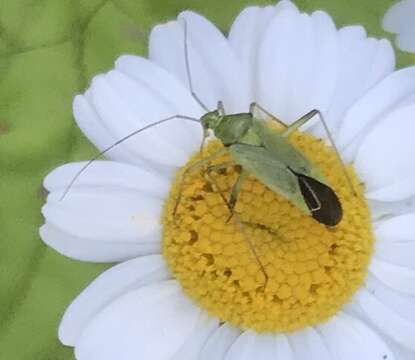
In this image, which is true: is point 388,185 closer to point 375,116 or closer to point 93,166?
point 375,116

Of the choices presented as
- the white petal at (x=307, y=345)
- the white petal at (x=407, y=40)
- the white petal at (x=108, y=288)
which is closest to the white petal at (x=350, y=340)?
the white petal at (x=307, y=345)

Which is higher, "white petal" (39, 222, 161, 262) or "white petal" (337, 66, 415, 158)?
"white petal" (337, 66, 415, 158)

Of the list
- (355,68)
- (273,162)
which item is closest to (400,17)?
(355,68)

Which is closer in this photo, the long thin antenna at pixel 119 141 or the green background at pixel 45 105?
the long thin antenna at pixel 119 141

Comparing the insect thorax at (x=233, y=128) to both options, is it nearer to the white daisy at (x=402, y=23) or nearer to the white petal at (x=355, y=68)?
the white petal at (x=355, y=68)

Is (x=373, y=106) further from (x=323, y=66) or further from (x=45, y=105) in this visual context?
(x=45, y=105)

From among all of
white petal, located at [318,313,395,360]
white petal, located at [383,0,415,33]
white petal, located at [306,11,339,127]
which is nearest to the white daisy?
white petal, located at [383,0,415,33]

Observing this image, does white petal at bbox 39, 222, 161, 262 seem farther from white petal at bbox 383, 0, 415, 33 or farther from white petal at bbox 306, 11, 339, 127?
white petal at bbox 383, 0, 415, 33

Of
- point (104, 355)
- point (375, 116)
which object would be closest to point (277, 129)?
point (375, 116)
